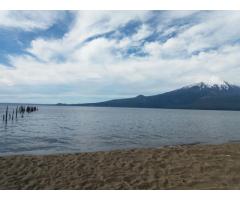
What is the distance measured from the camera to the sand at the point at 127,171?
984 centimetres

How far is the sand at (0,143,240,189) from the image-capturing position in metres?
9.84

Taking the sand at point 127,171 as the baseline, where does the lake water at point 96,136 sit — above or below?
below

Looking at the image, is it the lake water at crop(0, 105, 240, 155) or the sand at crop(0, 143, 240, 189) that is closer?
the sand at crop(0, 143, 240, 189)

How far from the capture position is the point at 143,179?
10461mm

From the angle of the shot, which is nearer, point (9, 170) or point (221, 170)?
point (221, 170)

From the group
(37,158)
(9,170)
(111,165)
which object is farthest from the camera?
(37,158)

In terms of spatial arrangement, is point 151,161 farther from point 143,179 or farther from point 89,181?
point 89,181

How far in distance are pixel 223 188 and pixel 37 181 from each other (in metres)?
7.55

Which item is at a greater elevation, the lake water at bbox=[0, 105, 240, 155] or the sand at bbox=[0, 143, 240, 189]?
the sand at bbox=[0, 143, 240, 189]

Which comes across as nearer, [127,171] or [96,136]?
[127,171]

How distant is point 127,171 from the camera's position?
1185cm

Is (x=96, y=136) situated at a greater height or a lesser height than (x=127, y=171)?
lesser

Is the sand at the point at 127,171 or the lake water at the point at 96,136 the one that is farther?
the lake water at the point at 96,136

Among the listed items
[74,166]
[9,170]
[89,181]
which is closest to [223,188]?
[89,181]
